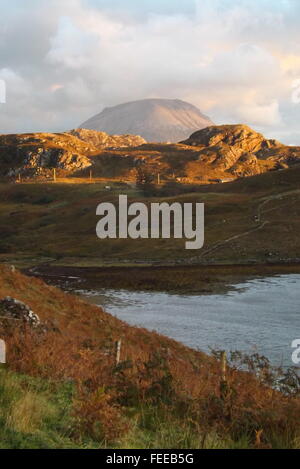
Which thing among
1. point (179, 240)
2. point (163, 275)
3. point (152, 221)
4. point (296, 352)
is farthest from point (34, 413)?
point (152, 221)

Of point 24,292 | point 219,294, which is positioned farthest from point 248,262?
point 24,292

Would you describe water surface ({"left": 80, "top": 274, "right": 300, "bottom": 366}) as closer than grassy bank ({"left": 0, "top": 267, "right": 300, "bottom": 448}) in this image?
No

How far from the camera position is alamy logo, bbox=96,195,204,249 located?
10144 cm

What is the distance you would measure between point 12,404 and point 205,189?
150 m

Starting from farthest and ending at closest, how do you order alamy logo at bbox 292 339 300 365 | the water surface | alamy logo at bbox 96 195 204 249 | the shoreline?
alamy logo at bbox 96 195 204 249 → the shoreline → the water surface → alamy logo at bbox 292 339 300 365

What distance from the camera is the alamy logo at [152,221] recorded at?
101438 mm

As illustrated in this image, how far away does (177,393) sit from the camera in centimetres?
1066

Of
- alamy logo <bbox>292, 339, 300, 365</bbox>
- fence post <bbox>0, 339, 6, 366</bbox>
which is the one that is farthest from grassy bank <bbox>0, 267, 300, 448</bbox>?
alamy logo <bbox>292, 339, 300, 365</bbox>

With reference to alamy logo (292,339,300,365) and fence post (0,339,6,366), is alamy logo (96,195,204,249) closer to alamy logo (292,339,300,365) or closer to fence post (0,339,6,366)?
alamy logo (292,339,300,365)

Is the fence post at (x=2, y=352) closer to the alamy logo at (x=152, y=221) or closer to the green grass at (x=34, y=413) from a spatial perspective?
the green grass at (x=34, y=413)

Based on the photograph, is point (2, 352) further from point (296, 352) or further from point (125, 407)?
point (296, 352)

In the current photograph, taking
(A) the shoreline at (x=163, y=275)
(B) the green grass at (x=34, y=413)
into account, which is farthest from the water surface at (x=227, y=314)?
(B) the green grass at (x=34, y=413)

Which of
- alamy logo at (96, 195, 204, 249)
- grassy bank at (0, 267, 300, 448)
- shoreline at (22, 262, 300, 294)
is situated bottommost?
shoreline at (22, 262, 300, 294)

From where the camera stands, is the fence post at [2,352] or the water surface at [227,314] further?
→ the water surface at [227,314]
